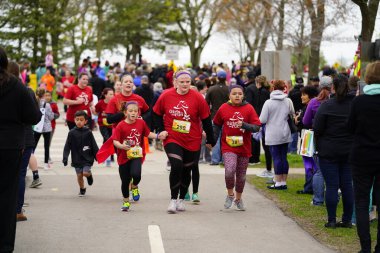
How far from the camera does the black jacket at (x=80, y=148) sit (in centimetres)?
1320

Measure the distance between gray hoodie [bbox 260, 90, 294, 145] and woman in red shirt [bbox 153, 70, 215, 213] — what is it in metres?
2.47

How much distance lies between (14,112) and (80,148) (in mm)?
4827

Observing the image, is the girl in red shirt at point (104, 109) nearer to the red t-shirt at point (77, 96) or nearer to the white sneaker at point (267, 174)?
the red t-shirt at point (77, 96)

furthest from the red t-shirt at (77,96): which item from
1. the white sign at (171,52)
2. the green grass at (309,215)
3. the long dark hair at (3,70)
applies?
the white sign at (171,52)

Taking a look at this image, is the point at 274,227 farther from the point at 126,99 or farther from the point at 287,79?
the point at 287,79

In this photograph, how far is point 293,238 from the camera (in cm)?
988

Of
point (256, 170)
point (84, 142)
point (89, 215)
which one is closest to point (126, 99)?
point (84, 142)

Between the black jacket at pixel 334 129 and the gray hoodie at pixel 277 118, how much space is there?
12.0ft

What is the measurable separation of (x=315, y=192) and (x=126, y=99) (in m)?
3.16

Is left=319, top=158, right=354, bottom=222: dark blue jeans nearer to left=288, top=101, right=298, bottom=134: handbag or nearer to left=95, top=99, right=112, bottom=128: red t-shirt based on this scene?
left=288, top=101, right=298, bottom=134: handbag

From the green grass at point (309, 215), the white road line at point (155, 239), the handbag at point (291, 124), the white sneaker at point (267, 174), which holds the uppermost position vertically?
the handbag at point (291, 124)

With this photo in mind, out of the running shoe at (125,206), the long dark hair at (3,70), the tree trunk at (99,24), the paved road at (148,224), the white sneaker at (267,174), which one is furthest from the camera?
the tree trunk at (99,24)

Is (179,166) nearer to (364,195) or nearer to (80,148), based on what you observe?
(80,148)

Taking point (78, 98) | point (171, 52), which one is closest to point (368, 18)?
point (78, 98)
